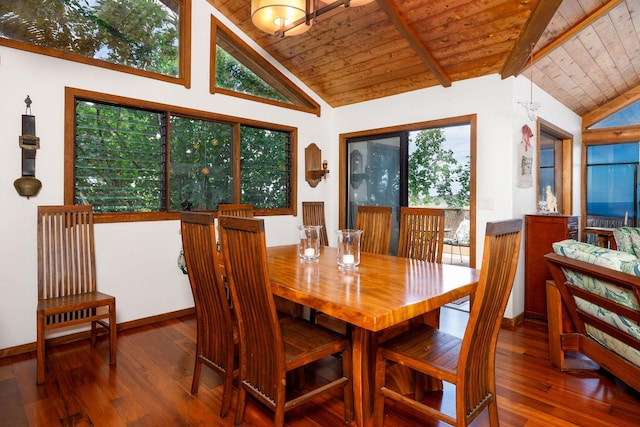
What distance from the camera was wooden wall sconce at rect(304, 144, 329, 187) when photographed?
4.96 metres

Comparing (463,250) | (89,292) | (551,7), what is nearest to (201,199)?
(89,292)

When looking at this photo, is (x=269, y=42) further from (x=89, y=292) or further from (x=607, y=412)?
(x=607, y=412)

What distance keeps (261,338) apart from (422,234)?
1.70 meters

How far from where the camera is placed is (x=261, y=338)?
1.71 m

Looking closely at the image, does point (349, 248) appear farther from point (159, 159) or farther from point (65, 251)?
point (159, 159)

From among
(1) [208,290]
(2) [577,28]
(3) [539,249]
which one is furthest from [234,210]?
(2) [577,28]

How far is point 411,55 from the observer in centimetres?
383

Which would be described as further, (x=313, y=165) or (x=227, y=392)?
(x=313, y=165)

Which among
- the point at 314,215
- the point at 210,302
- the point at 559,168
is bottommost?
the point at 210,302

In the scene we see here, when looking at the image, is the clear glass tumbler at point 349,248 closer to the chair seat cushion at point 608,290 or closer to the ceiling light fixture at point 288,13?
the ceiling light fixture at point 288,13

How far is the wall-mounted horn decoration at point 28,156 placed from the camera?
2.83 m

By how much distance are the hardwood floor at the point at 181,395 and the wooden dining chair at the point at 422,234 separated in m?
0.96

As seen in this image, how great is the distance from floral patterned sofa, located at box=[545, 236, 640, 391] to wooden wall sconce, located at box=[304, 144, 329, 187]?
309cm

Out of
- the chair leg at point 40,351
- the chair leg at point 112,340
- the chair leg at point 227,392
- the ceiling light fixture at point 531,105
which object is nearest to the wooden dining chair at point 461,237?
the ceiling light fixture at point 531,105
